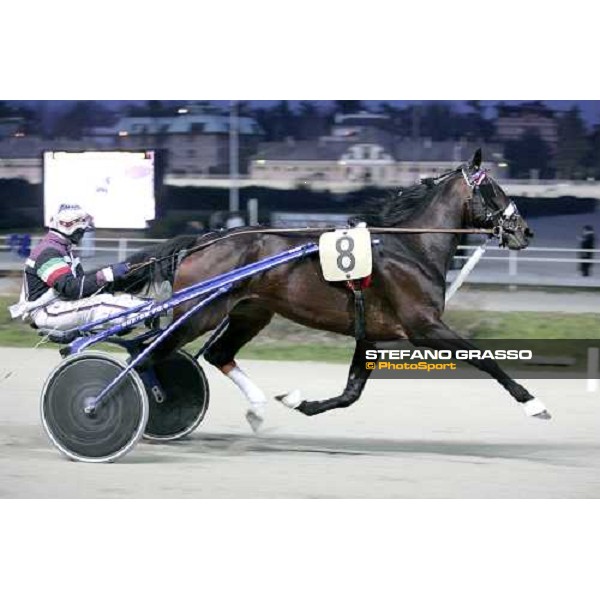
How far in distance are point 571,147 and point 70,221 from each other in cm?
311

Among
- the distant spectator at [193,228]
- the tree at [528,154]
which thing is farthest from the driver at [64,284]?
the tree at [528,154]

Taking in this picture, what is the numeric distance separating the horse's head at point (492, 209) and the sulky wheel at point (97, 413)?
5.98 ft

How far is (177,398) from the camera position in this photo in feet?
20.2

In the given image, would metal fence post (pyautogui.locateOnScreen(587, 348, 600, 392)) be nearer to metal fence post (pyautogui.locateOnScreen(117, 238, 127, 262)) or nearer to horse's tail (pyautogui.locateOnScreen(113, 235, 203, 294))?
horse's tail (pyautogui.locateOnScreen(113, 235, 203, 294))

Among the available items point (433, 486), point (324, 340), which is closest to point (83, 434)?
point (433, 486)

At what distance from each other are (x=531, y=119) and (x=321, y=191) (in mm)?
1282

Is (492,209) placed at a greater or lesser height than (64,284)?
greater

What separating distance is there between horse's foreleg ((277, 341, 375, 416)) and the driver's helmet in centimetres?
127

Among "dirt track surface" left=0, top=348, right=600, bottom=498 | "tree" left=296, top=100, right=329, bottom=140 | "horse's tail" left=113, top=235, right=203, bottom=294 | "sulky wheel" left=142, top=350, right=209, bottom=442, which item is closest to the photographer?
"dirt track surface" left=0, top=348, right=600, bottom=498

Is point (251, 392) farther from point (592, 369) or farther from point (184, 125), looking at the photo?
point (592, 369)

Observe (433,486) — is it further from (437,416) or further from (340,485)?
(437,416)

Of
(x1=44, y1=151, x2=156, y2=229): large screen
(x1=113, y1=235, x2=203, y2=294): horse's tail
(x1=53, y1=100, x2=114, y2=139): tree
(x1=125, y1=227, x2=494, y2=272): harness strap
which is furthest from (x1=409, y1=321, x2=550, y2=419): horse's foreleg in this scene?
(x1=53, y1=100, x2=114, y2=139): tree

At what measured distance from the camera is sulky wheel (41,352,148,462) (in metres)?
5.57

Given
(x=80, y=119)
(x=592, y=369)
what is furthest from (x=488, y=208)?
(x=80, y=119)
